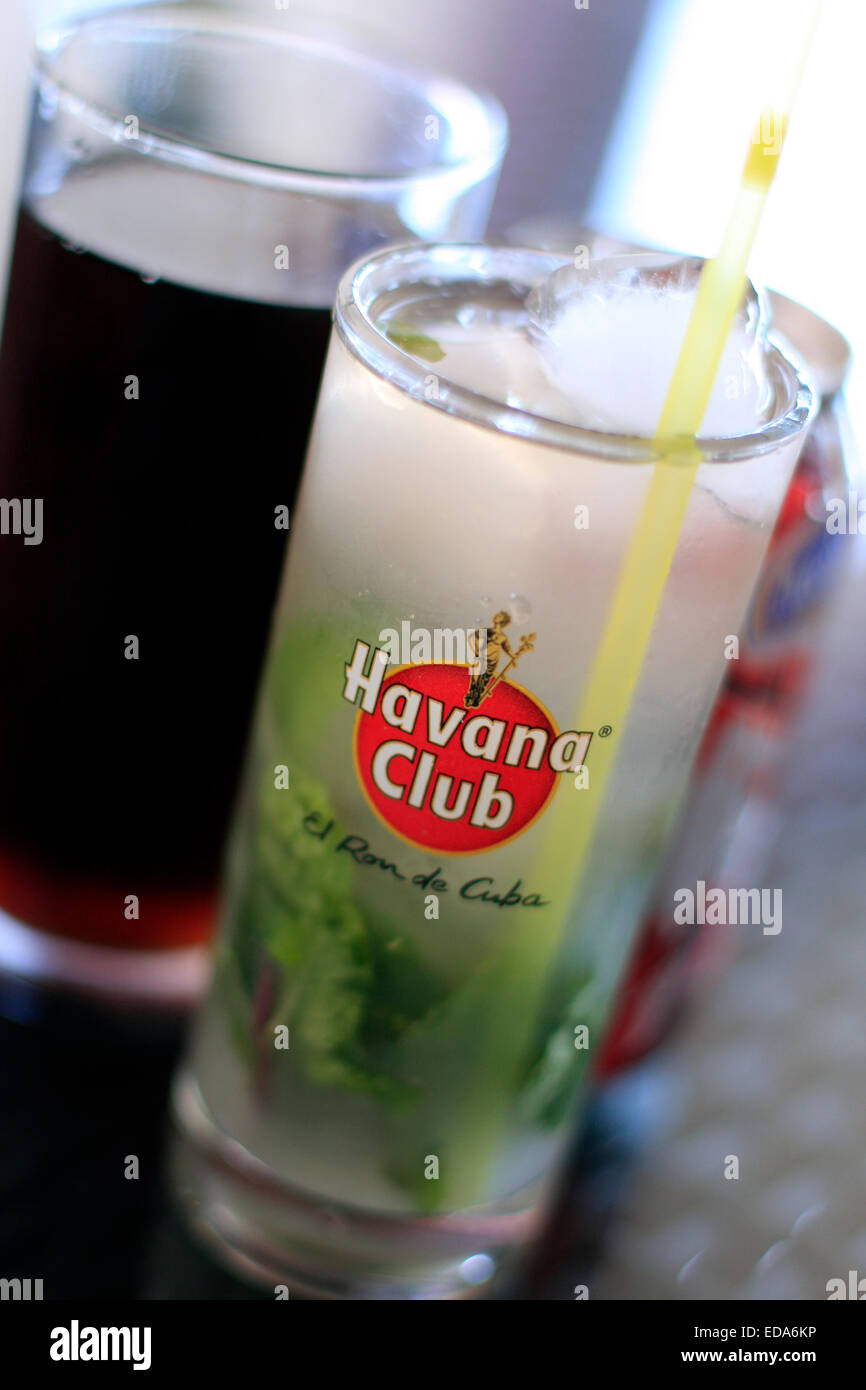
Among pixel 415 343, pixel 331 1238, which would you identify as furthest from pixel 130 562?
pixel 331 1238

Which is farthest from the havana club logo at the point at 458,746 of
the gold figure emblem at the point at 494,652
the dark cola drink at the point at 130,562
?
the dark cola drink at the point at 130,562

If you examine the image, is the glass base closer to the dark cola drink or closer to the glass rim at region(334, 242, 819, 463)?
the dark cola drink

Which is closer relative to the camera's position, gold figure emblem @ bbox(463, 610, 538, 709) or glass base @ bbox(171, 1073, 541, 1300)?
gold figure emblem @ bbox(463, 610, 538, 709)

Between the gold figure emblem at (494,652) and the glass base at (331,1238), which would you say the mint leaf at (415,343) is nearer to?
the gold figure emblem at (494,652)

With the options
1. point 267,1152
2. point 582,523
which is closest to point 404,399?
point 582,523

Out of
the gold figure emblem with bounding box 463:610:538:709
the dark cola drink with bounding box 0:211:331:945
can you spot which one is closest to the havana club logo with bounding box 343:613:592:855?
the gold figure emblem with bounding box 463:610:538:709

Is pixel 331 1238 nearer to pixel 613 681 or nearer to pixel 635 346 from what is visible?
pixel 613 681

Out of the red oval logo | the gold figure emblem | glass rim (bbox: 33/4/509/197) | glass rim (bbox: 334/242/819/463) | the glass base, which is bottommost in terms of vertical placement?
the glass base
